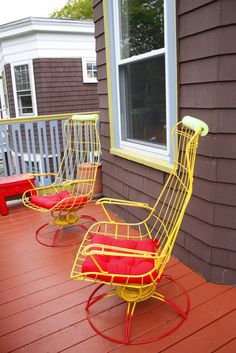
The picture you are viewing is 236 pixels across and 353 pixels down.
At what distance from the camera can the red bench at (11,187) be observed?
3627 millimetres

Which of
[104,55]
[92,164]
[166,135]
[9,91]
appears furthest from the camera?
[9,91]

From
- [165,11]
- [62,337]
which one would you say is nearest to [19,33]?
[165,11]

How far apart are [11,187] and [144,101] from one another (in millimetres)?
1855

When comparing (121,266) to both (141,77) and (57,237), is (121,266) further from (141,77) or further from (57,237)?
(141,77)

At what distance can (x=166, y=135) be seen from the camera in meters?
2.47

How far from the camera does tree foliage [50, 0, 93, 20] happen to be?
20391 millimetres

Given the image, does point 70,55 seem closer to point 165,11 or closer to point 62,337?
point 165,11

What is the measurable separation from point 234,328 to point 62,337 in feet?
3.04

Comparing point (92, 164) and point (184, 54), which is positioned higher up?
point (184, 54)

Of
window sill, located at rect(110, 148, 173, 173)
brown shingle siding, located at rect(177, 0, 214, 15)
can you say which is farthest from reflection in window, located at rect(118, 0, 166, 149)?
brown shingle siding, located at rect(177, 0, 214, 15)

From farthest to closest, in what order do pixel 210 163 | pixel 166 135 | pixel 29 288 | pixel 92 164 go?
pixel 92 164 < pixel 166 135 < pixel 29 288 < pixel 210 163

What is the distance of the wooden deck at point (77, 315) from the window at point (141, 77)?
1.00 meters

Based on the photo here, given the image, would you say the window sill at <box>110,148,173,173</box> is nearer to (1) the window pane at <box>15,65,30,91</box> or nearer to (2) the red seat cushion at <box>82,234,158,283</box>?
(2) the red seat cushion at <box>82,234,158,283</box>

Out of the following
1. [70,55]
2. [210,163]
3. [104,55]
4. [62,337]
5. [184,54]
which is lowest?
[62,337]
